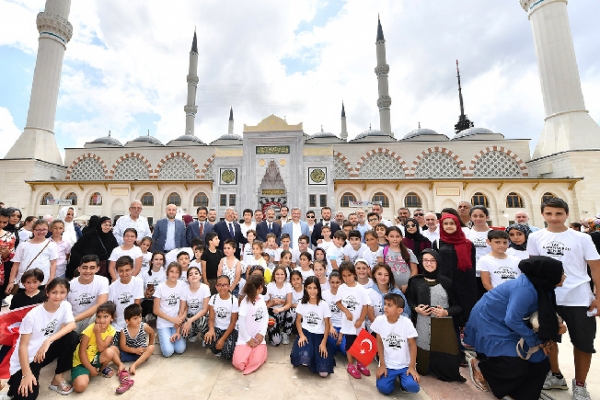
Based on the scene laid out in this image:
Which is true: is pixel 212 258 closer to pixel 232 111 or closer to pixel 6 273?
pixel 6 273

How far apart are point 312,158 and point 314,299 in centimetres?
1407

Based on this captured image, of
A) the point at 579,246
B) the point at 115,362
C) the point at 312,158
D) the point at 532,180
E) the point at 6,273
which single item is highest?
the point at 312,158

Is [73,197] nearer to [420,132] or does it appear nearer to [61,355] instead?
[61,355]

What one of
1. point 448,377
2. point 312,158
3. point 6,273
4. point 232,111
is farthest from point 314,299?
point 232,111

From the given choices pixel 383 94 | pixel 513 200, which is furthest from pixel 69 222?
pixel 383 94

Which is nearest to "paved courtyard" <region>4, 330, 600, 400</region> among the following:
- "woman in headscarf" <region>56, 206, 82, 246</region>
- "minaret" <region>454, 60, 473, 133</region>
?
"woman in headscarf" <region>56, 206, 82, 246</region>

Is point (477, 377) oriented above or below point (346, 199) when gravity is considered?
below

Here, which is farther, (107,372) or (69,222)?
(69,222)

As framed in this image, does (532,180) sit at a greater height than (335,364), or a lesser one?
greater

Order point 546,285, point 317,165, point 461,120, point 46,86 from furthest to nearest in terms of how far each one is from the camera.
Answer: point 461,120 < point 46,86 < point 317,165 < point 546,285

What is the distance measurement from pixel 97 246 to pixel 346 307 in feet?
14.4

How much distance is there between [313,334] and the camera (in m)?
3.26

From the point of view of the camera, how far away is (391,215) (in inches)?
672

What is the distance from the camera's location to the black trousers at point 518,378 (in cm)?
252
